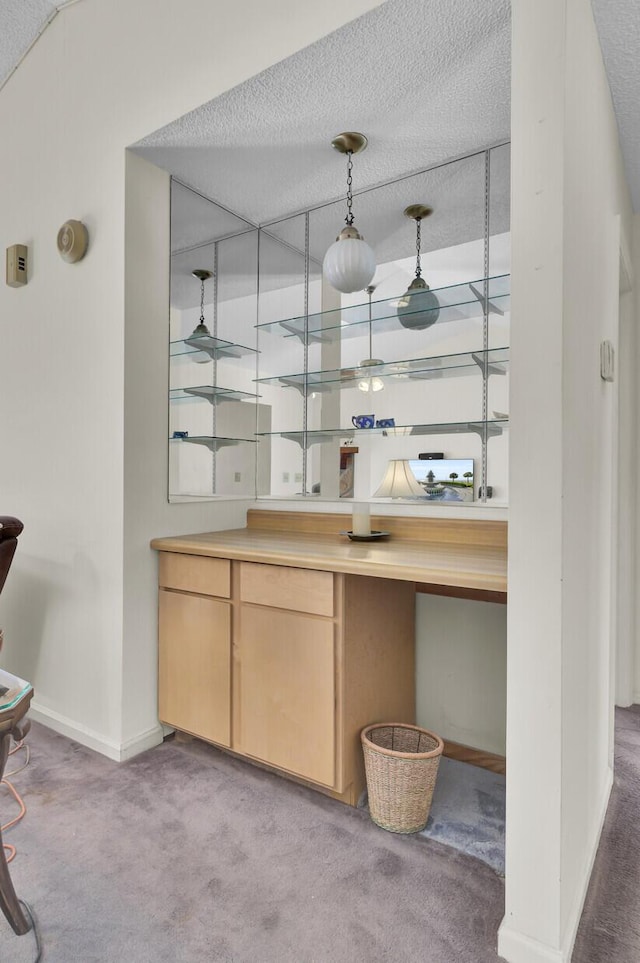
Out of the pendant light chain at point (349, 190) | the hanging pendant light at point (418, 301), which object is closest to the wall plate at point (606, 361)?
the hanging pendant light at point (418, 301)

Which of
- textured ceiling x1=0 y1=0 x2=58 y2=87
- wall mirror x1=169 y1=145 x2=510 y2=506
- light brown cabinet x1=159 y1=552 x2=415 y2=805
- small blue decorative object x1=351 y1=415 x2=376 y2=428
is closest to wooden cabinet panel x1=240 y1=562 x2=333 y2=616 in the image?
light brown cabinet x1=159 y1=552 x2=415 y2=805

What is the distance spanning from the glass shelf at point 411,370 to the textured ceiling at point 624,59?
972mm

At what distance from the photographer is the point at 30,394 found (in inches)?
104

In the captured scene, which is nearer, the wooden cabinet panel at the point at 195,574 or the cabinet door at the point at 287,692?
the cabinet door at the point at 287,692

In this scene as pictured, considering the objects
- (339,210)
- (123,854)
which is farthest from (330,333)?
(123,854)

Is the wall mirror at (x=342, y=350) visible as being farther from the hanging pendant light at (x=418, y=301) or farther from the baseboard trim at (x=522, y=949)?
the baseboard trim at (x=522, y=949)

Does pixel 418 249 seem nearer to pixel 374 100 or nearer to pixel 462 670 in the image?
pixel 374 100

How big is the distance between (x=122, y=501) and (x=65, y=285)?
1.03 m

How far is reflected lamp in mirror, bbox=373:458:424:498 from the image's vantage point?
7.73 ft

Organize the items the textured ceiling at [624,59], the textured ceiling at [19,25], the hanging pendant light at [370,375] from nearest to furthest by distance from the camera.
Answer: the textured ceiling at [624,59], the textured ceiling at [19,25], the hanging pendant light at [370,375]

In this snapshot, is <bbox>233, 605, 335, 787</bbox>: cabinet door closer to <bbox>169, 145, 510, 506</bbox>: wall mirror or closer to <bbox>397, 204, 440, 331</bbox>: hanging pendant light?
<bbox>169, 145, 510, 506</bbox>: wall mirror

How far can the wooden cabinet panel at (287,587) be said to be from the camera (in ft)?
5.96

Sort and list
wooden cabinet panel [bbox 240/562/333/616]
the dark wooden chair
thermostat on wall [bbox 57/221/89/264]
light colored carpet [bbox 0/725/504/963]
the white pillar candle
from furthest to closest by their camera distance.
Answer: thermostat on wall [bbox 57/221/89/264]
the white pillar candle
wooden cabinet panel [bbox 240/562/333/616]
light colored carpet [bbox 0/725/504/963]
the dark wooden chair

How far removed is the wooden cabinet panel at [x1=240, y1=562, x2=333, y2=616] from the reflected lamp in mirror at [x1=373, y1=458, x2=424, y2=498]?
27.7 inches
